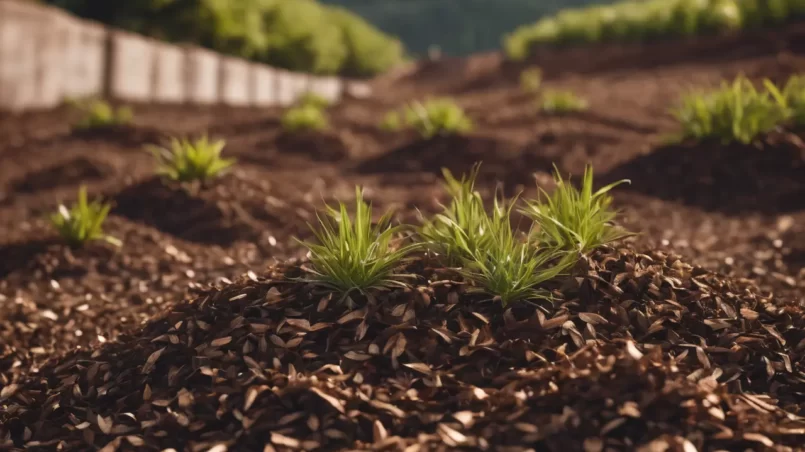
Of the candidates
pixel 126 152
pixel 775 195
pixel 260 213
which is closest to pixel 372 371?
pixel 260 213

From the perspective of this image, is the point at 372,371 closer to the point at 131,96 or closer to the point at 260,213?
the point at 260,213

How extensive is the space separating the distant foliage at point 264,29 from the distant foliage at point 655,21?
3.34 meters

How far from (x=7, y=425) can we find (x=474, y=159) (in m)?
4.02

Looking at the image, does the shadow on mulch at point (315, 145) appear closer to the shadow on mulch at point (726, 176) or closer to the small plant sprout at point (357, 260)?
the shadow on mulch at point (726, 176)

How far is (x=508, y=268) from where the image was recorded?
2.38 meters

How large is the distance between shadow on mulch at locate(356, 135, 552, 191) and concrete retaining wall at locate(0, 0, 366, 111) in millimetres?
3398

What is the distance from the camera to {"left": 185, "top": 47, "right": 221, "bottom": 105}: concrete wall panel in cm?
880

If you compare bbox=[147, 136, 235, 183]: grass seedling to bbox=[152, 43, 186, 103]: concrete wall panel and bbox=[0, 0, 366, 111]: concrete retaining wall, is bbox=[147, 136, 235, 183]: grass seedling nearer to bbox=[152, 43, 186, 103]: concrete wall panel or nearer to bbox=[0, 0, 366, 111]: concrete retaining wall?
bbox=[0, 0, 366, 111]: concrete retaining wall

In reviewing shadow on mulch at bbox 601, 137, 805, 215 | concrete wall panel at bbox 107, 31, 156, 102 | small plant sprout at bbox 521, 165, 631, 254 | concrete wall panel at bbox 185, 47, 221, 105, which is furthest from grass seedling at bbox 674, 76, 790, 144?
concrete wall panel at bbox 185, 47, 221, 105

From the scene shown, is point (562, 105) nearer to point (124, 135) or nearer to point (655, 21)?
point (124, 135)

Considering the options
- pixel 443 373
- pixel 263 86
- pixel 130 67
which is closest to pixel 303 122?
pixel 130 67

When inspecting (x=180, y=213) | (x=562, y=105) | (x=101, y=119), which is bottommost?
(x=180, y=213)

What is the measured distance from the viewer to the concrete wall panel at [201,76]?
8.80m

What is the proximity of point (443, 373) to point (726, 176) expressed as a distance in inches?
140
